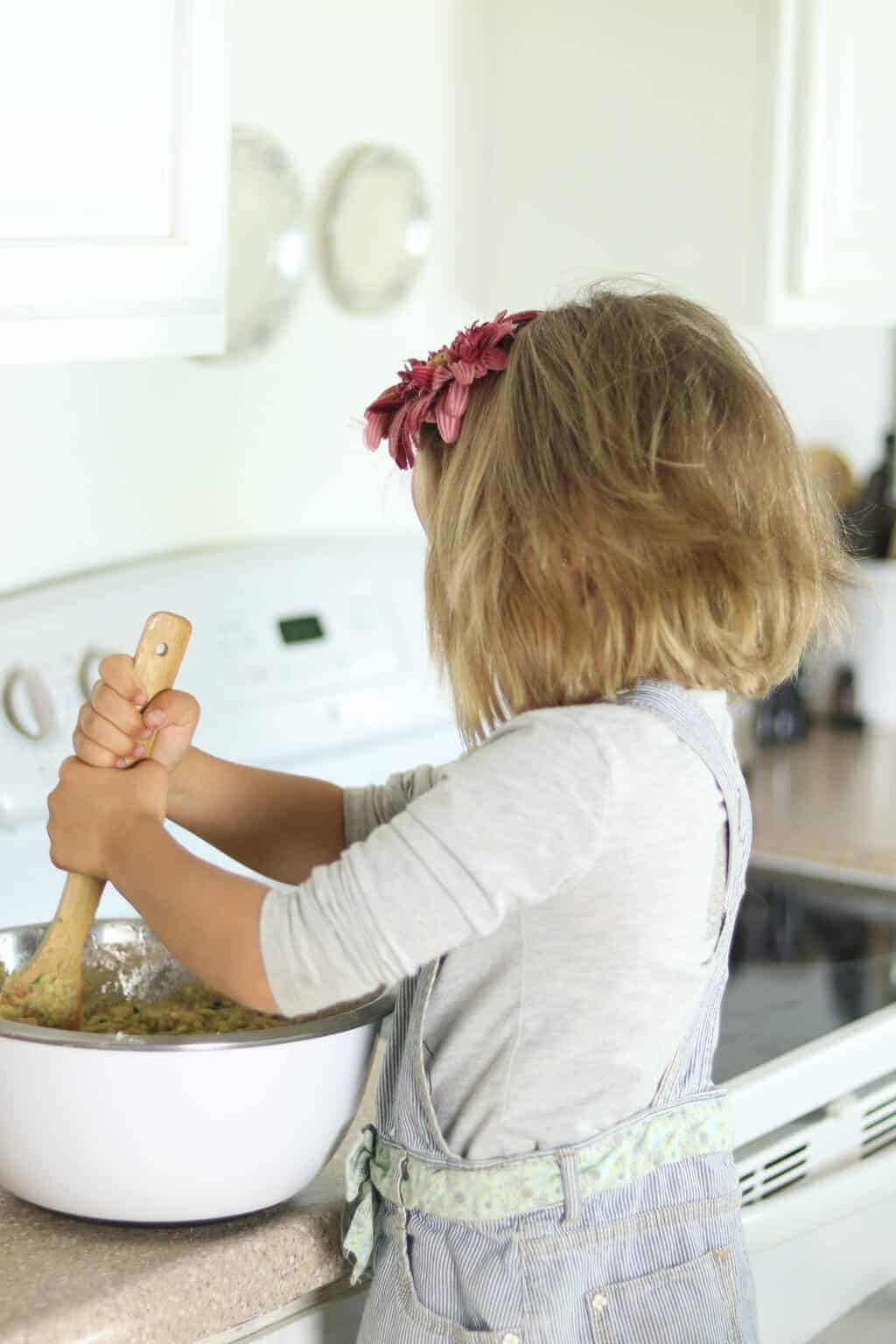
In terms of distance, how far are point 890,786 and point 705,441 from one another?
52.2 inches

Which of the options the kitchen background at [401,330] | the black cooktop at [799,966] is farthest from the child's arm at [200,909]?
the black cooktop at [799,966]

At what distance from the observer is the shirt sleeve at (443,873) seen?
743 millimetres

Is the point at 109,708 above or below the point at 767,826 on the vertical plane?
above

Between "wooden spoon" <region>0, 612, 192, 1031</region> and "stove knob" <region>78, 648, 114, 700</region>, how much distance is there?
0.52 metres

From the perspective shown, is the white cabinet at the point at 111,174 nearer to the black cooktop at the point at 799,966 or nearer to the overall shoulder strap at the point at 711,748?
the overall shoulder strap at the point at 711,748

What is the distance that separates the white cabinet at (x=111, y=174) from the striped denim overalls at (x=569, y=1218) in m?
0.47

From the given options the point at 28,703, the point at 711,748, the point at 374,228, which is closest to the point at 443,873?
the point at 711,748

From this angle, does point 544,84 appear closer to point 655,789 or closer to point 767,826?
Answer: point 767,826

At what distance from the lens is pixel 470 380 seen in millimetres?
877

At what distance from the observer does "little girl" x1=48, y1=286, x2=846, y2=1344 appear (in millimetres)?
795

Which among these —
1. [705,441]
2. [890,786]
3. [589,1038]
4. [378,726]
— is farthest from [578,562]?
[890,786]

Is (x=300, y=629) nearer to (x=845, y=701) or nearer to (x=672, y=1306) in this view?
(x=672, y=1306)

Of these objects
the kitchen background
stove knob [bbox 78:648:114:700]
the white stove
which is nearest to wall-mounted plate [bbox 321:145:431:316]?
the kitchen background

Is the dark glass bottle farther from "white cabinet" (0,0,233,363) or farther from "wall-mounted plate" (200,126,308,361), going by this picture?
"white cabinet" (0,0,233,363)
